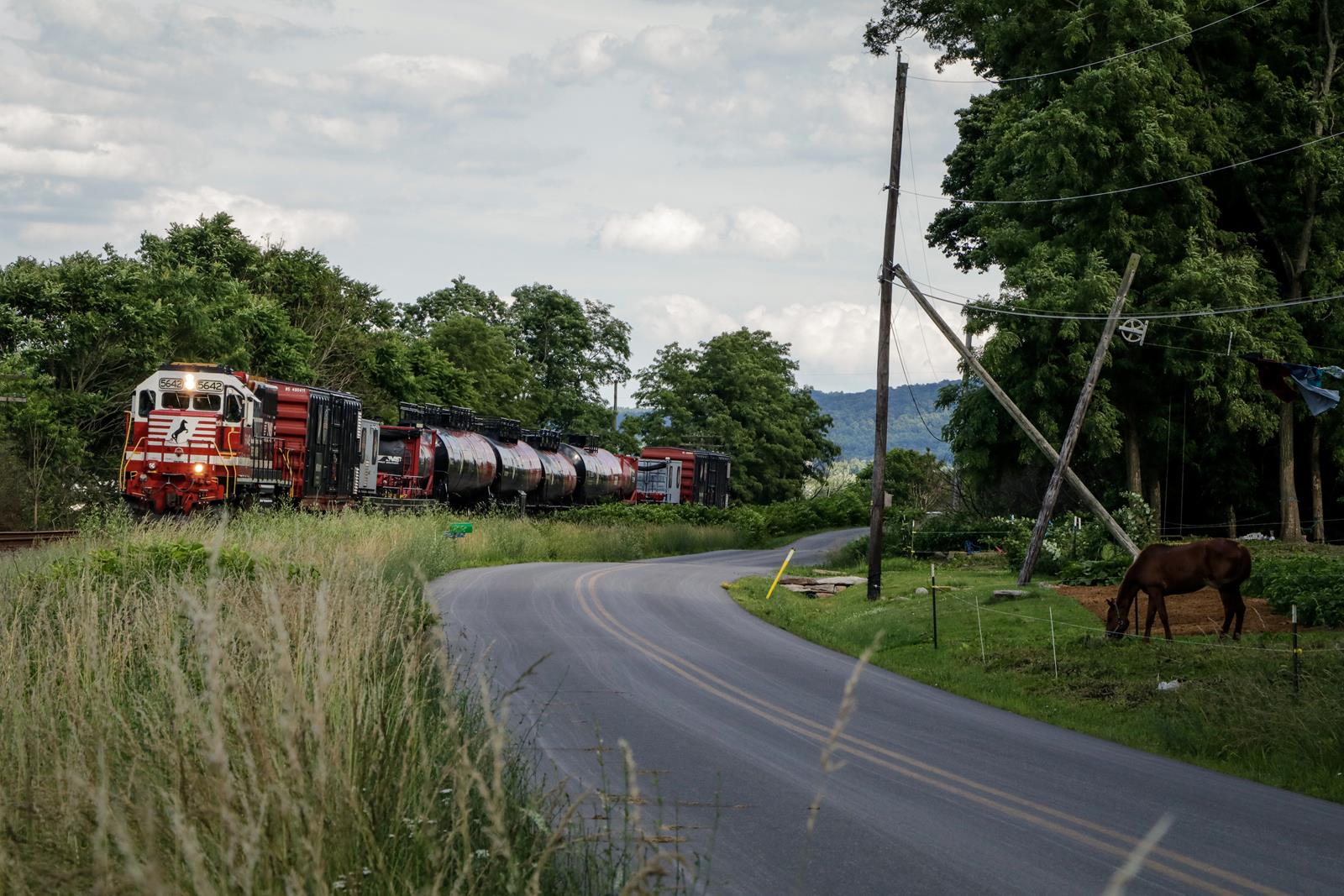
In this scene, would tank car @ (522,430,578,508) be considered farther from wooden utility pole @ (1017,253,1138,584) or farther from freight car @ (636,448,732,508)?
wooden utility pole @ (1017,253,1138,584)

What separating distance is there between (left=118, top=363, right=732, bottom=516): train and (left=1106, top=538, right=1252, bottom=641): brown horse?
20.4 meters

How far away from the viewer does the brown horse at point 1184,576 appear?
63.5 feet

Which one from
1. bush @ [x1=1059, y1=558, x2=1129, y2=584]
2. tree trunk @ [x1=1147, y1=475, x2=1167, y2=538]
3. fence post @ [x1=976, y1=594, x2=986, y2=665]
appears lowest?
fence post @ [x1=976, y1=594, x2=986, y2=665]

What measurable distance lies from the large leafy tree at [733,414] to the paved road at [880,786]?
7577 centimetres

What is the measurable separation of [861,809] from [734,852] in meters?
1.80

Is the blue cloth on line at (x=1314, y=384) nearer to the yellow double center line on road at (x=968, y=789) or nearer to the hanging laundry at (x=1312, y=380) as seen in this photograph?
the hanging laundry at (x=1312, y=380)

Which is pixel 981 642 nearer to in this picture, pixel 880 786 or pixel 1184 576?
pixel 1184 576

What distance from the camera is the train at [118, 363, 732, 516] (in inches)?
1232

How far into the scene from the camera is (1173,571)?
65.5 ft

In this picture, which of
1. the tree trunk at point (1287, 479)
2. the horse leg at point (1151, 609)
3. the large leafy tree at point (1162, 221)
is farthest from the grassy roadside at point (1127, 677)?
the tree trunk at point (1287, 479)

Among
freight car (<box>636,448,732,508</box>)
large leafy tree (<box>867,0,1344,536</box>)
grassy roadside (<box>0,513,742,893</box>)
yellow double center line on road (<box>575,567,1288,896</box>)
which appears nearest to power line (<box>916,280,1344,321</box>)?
large leafy tree (<box>867,0,1344,536</box>)

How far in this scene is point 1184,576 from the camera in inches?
781

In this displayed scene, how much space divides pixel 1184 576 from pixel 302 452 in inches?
952

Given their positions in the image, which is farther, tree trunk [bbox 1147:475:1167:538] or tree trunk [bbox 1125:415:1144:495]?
tree trunk [bbox 1147:475:1167:538]
